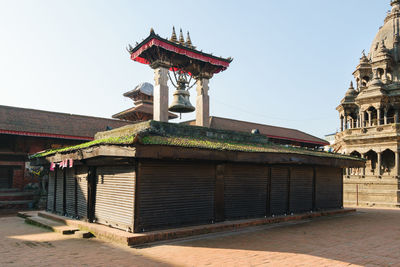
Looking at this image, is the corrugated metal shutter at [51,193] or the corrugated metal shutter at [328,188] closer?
the corrugated metal shutter at [51,193]

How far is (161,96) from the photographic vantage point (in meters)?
15.2

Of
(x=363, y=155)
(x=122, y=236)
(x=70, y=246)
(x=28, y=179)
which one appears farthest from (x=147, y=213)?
(x=363, y=155)

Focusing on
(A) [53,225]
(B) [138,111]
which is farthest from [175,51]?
(B) [138,111]

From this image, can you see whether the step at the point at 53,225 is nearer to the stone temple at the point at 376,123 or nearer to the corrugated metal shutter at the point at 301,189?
the corrugated metal shutter at the point at 301,189

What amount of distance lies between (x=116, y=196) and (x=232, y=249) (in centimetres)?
443

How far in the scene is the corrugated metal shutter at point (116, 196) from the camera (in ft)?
33.4

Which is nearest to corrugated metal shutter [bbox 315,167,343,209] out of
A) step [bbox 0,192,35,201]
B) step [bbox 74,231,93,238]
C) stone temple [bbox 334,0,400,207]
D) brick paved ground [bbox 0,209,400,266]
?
brick paved ground [bbox 0,209,400,266]

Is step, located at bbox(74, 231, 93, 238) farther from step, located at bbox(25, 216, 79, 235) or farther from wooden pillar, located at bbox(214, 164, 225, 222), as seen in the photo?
wooden pillar, located at bbox(214, 164, 225, 222)

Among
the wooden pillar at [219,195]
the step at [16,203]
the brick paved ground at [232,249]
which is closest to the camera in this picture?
the brick paved ground at [232,249]

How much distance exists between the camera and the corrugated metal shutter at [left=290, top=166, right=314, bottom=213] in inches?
602

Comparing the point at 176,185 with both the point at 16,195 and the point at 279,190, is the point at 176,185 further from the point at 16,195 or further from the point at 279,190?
the point at 16,195

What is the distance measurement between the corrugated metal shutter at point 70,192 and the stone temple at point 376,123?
2306 cm

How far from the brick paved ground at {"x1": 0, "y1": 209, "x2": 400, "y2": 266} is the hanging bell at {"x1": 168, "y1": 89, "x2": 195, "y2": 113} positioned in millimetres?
5729

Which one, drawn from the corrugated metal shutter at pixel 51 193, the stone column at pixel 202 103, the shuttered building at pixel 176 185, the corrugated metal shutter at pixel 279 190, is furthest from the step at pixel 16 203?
the corrugated metal shutter at pixel 279 190
